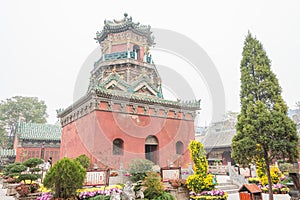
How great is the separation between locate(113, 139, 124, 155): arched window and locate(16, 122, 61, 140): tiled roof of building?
57.9 feet

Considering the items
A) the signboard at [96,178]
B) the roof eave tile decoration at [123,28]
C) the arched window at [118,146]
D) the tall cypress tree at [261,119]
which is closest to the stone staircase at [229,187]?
the tall cypress tree at [261,119]

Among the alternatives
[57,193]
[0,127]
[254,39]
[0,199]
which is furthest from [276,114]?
[0,127]

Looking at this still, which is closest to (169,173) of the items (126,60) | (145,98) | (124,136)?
(124,136)

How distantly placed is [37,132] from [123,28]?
64.5ft

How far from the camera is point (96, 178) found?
10492 mm

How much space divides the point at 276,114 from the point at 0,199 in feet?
46.6

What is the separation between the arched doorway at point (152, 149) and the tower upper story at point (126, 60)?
13.4 feet

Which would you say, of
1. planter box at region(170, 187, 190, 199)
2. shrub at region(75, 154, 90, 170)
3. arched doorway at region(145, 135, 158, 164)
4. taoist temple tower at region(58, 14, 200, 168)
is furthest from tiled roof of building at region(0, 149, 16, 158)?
planter box at region(170, 187, 190, 199)

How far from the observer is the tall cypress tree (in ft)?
29.7

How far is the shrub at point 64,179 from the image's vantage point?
8.38m

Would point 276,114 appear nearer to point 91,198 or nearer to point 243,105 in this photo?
point 243,105

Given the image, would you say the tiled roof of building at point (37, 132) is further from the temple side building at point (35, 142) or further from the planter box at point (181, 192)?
the planter box at point (181, 192)

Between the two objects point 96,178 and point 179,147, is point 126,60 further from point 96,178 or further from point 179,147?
point 96,178

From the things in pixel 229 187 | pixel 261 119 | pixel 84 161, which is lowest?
pixel 229 187
